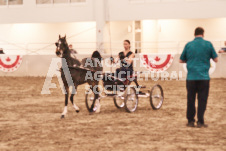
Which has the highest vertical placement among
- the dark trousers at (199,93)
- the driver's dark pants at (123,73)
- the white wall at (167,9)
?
the white wall at (167,9)

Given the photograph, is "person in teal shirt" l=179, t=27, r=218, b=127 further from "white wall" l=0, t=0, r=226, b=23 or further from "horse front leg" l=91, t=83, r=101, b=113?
"white wall" l=0, t=0, r=226, b=23

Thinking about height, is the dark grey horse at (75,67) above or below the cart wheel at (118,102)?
above

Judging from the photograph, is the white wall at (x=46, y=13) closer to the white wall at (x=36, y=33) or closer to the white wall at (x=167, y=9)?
the white wall at (x=167, y=9)

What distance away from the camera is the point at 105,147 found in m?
7.51

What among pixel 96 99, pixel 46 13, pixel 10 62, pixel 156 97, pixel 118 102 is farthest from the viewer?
pixel 46 13

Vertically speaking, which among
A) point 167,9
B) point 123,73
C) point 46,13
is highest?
point 46,13

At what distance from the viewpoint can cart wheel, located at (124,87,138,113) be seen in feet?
36.9

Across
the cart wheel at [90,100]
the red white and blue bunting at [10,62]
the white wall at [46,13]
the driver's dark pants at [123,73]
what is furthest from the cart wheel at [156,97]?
the white wall at [46,13]

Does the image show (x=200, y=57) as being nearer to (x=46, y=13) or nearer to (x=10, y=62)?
(x=10, y=62)

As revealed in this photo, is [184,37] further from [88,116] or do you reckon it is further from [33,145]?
[33,145]

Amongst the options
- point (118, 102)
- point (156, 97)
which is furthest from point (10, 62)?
point (156, 97)

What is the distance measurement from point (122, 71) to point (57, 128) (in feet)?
10.2

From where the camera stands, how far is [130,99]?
11.5 metres

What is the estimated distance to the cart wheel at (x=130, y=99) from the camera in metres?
11.3
